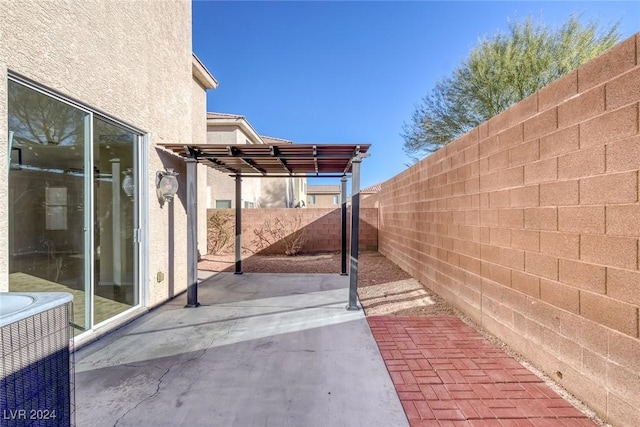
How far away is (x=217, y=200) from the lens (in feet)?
50.0

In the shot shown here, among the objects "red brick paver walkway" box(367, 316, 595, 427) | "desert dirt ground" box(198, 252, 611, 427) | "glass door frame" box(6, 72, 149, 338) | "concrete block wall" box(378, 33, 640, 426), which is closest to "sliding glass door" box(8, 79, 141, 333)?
"glass door frame" box(6, 72, 149, 338)

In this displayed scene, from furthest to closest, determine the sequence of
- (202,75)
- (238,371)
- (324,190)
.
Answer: (324,190), (202,75), (238,371)

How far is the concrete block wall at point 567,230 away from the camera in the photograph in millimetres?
2285

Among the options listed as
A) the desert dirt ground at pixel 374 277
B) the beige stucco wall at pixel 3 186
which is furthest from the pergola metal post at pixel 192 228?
the desert dirt ground at pixel 374 277

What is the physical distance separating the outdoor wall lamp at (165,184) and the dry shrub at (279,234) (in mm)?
7057

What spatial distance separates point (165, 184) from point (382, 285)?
4.92m

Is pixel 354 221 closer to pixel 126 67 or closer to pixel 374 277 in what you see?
pixel 374 277

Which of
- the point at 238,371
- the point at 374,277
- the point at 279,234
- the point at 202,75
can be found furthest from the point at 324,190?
the point at 238,371

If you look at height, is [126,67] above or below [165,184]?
above

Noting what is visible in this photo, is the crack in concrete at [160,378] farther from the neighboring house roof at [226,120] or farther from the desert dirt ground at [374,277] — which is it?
the neighboring house roof at [226,120]

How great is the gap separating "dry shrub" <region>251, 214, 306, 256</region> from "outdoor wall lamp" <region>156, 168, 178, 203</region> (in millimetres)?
7057

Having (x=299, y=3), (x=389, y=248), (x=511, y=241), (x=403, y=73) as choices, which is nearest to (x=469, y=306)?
(x=511, y=241)

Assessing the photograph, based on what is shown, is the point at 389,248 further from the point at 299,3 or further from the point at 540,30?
the point at 540,30

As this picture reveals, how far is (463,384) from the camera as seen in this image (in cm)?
301
